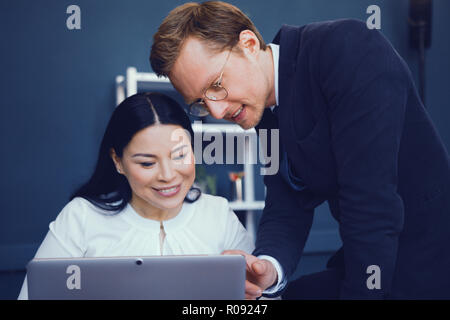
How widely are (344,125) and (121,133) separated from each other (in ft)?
2.47

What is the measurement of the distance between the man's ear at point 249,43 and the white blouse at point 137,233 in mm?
624

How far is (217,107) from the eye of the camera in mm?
1163

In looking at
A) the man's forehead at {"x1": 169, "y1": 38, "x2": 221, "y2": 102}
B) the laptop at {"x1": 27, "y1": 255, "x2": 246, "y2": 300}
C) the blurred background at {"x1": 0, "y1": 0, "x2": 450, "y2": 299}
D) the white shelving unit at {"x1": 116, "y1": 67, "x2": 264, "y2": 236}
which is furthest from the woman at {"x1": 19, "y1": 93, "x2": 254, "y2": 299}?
the blurred background at {"x1": 0, "y1": 0, "x2": 450, "y2": 299}

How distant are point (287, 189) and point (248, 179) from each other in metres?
1.14

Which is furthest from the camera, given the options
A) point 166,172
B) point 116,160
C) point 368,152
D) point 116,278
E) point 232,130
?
point 232,130

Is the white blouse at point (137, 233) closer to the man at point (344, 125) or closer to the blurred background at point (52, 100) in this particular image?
the man at point (344, 125)

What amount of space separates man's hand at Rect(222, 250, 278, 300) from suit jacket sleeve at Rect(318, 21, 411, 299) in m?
0.22

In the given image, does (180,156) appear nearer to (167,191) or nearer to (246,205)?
(167,191)

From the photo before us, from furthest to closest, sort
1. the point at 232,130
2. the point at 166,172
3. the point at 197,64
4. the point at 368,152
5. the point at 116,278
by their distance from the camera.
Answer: the point at 232,130, the point at 166,172, the point at 197,64, the point at 368,152, the point at 116,278

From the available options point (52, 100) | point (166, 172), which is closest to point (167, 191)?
point (166, 172)

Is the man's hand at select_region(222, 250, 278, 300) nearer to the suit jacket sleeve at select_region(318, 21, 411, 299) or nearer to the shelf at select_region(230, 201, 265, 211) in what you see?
the suit jacket sleeve at select_region(318, 21, 411, 299)

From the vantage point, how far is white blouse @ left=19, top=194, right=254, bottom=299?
1383mm

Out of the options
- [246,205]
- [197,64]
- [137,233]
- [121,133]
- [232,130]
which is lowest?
[246,205]

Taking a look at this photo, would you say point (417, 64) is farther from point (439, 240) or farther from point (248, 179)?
point (439, 240)
